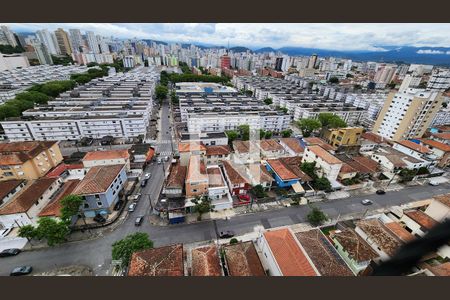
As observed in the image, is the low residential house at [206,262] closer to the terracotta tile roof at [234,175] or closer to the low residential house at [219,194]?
the low residential house at [219,194]

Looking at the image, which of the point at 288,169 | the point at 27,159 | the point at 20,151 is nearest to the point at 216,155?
the point at 288,169

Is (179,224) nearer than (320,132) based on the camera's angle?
Yes

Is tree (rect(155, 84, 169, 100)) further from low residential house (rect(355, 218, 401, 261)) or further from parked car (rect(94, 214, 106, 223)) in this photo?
low residential house (rect(355, 218, 401, 261))


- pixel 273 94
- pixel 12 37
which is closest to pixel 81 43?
pixel 12 37

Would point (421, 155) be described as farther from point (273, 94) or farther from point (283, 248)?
point (273, 94)

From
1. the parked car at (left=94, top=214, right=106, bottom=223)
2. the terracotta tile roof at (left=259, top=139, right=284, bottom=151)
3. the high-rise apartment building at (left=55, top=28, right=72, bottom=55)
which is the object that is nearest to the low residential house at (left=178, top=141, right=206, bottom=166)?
the terracotta tile roof at (left=259, top=139, right=284, bottom=151)

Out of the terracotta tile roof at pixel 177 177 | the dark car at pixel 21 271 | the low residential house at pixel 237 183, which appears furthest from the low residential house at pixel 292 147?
the dark car at pixel 21 271
